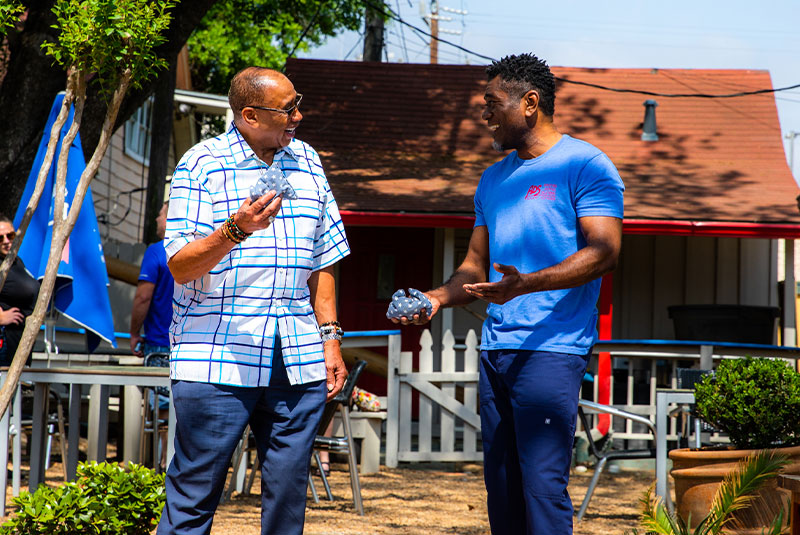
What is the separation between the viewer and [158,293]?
20.8 feet

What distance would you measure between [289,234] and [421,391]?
6060 millimetres

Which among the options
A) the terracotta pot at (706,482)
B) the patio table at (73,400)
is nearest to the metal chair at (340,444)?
the patio table at (73,400)

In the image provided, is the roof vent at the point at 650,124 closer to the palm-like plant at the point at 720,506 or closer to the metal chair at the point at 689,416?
the metal chair at the point at 689,416

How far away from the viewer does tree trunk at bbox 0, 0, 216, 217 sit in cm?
695

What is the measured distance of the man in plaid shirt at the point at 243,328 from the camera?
271 cm

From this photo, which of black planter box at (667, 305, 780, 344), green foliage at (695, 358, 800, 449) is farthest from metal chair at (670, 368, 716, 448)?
black planter box at (667, 305, 780, 344)

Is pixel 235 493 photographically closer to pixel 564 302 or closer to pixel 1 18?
pixel 1 18

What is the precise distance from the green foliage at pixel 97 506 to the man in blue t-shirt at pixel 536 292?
4.82ft

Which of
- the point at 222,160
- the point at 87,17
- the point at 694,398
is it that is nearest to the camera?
the point at 222,160

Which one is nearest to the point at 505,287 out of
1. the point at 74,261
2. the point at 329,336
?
the point at 329,336

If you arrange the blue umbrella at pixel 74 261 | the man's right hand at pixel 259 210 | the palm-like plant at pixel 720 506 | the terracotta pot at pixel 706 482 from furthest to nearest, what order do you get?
the blue umbrella at pixel 74 261 → the terracotta pot at pixel 706 482 → the palm-like plant at pixel 720 506 → the man's right hand at pixel 259 210

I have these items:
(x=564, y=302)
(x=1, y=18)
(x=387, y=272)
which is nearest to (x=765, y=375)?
(x=564, y=302)

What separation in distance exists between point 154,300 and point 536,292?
4.11 m

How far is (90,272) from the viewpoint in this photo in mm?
5867
